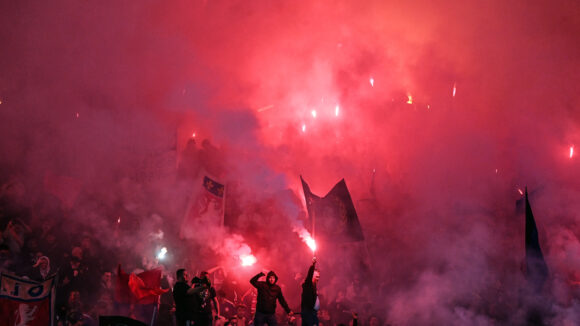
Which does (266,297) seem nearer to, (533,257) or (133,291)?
(133,291)

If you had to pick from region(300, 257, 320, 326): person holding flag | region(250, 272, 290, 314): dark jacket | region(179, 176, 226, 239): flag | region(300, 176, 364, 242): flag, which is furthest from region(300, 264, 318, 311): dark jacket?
region(179, 176, 226, 239): flag

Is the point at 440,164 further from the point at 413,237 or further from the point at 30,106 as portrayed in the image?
the point at 30,106

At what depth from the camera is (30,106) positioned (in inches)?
444

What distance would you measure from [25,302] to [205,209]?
16.2 ft

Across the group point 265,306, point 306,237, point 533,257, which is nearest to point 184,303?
point 265,306

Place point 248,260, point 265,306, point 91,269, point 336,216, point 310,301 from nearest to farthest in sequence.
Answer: point 265,306, point 310,301, point 91,269, point 336,216, point 248,260

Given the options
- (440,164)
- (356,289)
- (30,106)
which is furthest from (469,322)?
(30,106)

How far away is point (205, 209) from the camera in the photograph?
10.9 meters

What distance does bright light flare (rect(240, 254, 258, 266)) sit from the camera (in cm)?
1030

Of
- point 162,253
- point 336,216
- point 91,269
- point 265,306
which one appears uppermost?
point 336,216

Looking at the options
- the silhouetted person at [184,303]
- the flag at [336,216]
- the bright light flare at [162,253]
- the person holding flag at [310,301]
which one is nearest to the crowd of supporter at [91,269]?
the bright light flare at [162,253]

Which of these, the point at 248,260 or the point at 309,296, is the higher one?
the point at 248,260

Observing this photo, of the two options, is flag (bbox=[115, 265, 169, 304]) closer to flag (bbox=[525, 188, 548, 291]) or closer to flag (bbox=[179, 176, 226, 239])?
flag (bbox=[179, 176, 226, 239])

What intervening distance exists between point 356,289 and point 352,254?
1090mm
